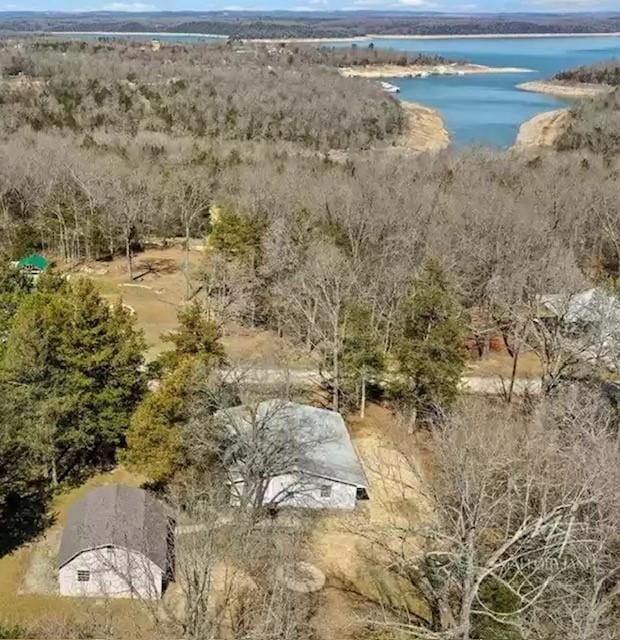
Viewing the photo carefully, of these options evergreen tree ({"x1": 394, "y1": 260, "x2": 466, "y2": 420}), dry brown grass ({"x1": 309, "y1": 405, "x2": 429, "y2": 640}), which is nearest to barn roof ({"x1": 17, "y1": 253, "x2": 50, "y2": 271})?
dry brown grass ({"x1": 309, "y1": 405, "x2": 429, "y2": 640})

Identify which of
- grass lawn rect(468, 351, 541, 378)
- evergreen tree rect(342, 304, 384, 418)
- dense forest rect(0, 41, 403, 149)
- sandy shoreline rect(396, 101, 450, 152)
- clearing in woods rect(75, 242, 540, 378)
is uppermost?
dense forest rect(0, 41, 403, 149)

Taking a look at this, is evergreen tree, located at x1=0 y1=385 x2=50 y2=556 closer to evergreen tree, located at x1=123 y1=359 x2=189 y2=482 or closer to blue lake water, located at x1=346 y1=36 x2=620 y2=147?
evergreen tree, located at x1=123 y1=359 x2=189 y2=482

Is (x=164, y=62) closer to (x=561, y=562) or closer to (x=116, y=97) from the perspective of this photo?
(x=116, y=97)

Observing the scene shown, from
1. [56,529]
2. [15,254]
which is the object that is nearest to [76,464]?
[56,529]

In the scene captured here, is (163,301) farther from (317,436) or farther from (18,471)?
(18,471)

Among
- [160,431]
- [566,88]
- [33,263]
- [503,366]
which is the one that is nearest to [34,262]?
[33,263]

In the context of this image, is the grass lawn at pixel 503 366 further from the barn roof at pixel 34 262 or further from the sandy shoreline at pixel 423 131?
the sandy shoreline at pixel 423 131
